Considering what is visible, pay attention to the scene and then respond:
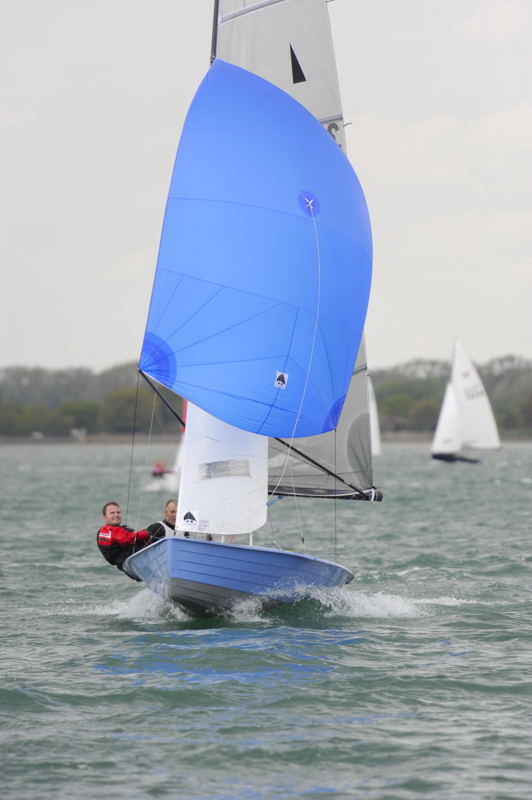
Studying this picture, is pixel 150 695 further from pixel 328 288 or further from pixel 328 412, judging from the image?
pixel 328 288

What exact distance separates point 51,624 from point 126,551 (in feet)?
3.79

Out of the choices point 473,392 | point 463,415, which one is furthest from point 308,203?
point 463,415

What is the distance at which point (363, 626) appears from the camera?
39.0ft

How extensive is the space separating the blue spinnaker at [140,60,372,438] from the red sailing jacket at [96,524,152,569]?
1.91 m

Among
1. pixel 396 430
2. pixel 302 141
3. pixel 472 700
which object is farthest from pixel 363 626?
pixel 396 430

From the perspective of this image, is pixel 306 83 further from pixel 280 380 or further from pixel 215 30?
pixel 280 380

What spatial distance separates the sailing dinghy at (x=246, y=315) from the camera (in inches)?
444

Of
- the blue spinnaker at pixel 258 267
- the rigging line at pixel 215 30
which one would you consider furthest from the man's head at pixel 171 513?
the rigging line at pixel 215 30

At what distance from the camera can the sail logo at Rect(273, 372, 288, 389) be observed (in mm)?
11501

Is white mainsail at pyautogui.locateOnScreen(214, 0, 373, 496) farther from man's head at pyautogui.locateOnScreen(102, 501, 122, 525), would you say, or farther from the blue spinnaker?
man's head at pyautogui.locateOnScreen(102, 501, 122, 525)

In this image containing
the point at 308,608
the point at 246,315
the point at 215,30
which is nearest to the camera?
the point at 246,315

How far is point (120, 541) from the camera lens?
1216 centimetres

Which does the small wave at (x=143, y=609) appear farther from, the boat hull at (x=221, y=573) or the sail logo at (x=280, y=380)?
the sail logo at (x=280, y=380)

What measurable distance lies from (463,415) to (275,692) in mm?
56783
